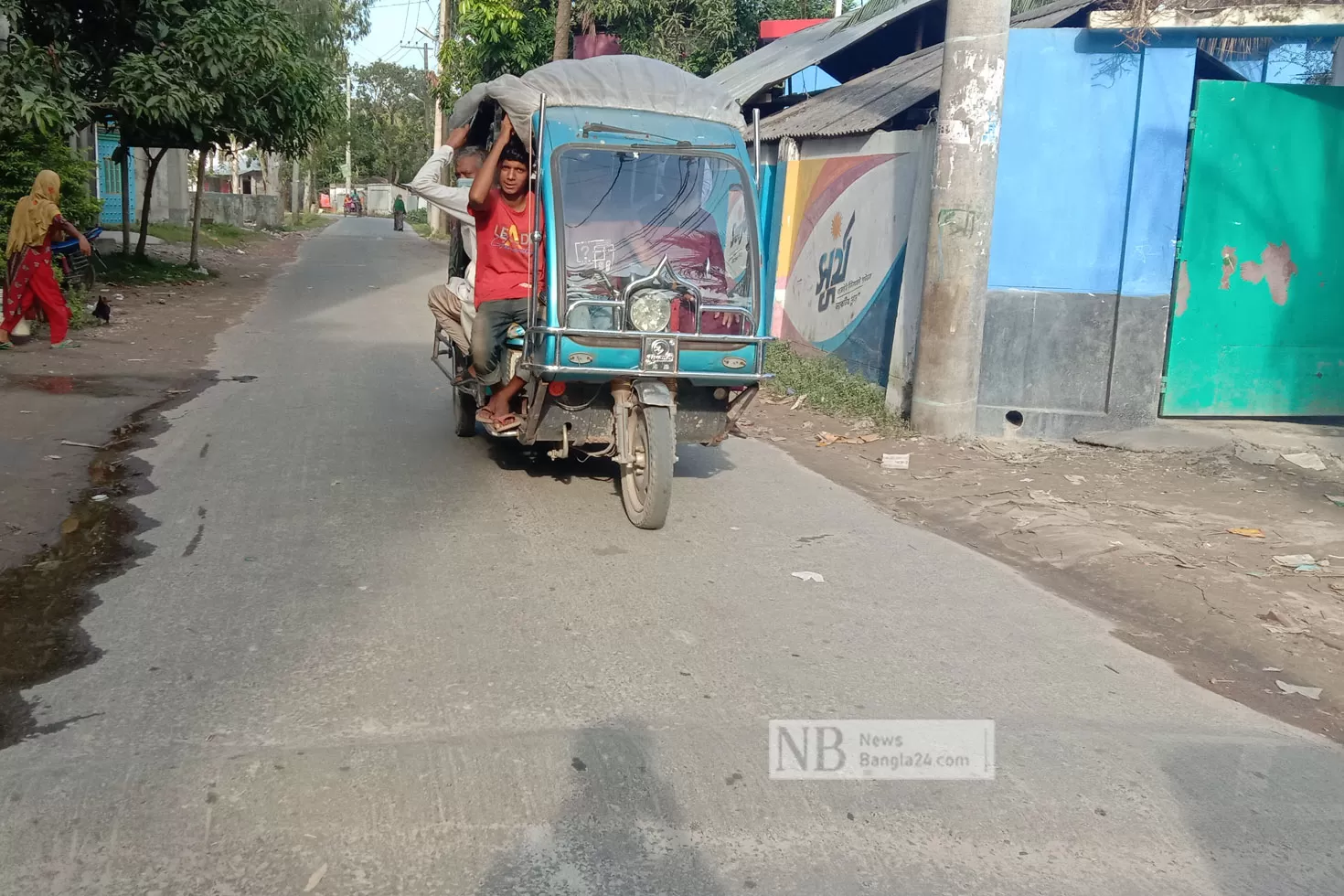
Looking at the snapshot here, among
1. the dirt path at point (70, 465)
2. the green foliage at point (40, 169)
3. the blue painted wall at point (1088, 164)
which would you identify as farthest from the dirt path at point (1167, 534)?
the green foliage at point (40, 169)

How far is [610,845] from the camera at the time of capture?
310cm

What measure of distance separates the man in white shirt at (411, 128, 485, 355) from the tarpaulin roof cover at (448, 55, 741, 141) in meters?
0.70

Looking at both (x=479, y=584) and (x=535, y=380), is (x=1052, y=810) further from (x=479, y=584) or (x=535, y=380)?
(x=535, y=380)

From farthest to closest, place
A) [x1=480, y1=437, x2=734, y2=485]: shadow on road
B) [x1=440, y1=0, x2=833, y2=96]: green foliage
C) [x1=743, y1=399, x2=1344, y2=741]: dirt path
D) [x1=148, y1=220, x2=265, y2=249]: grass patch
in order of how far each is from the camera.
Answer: [x1=148, y1=220, x2=265, y2=249]: grass patch → [x1=440, y1=0, x2=833, y2=96]: green foliage → [x1=480, y1=437, x2=734, y2=485]: shadow on road → [x1=743, y1=399, x2=1344, y2=741]: dirt path

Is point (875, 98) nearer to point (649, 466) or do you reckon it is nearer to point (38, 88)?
point (649, 466)

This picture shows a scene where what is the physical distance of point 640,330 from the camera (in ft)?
19.8

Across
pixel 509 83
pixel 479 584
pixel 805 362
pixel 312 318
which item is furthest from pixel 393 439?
pixel 312 318

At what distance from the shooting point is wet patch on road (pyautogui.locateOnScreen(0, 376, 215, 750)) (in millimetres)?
3955

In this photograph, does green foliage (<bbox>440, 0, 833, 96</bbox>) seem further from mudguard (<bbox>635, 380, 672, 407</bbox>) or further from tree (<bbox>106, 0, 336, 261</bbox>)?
mudguard (<bbox>635, 380, 672, 407</bbox>)

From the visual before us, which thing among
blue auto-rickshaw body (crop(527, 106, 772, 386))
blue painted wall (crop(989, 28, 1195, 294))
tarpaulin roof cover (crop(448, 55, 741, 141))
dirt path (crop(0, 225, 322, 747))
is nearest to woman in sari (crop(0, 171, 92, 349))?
dirt path (crop(0, 225, 322, 747))

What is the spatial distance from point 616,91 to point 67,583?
3808 millimetres

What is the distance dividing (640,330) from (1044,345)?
14.6 feet

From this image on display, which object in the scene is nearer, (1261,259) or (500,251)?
(500,251)

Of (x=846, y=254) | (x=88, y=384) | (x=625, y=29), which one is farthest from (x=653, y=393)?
(x=625, y=29)
